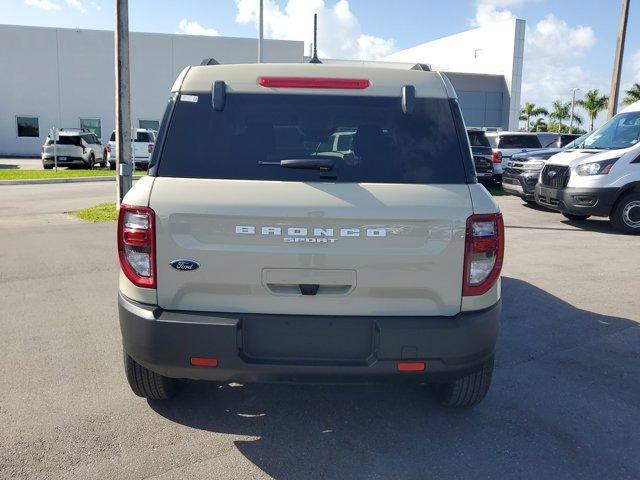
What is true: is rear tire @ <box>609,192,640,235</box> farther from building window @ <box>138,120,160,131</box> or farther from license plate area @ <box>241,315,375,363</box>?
building window @ <box>138,120,160,131</box>

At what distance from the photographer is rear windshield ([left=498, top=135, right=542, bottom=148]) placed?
1802 centimetres

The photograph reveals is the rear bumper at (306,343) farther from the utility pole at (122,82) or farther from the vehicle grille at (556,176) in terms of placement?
the vehicle grille at (556,176)

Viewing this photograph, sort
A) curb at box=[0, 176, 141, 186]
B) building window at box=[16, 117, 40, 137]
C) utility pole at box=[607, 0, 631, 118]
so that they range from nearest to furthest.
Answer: utility pole at box=[607, 0, 631, 118]
curb at box=[0, 176, 141, 186]
building window at box=[16, 117, 40, 137]

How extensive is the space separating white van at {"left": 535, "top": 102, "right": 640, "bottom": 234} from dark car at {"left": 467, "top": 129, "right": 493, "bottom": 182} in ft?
18.1

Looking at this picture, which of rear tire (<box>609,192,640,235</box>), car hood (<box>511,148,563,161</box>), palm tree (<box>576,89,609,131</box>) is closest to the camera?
rear tire (<box>609,192,640,235</box>)

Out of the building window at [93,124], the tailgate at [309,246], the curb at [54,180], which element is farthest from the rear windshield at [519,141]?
the building window at [93,124]

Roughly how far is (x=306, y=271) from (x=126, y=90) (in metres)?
9.53

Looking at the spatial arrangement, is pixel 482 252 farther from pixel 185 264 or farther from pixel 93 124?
pixel 93 124

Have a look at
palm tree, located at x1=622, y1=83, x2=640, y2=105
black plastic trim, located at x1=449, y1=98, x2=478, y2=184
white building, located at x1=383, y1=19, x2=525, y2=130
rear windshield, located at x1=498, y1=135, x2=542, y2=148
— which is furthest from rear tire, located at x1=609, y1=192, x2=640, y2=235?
palm tree, located at x1=622, y1=83, x2=640, y2=105

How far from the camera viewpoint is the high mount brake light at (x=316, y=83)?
10.3 ft

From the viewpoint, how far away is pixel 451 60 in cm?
4800

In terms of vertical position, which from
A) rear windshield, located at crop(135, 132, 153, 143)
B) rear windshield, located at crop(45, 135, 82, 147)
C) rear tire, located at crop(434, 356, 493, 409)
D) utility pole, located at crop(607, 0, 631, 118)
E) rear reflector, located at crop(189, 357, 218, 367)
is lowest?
rear tire, located at crop(434, 356, 493, 409)

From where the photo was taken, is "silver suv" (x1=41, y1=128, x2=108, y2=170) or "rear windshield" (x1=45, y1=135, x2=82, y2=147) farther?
"rear windshield" (x1=45, y1=135, x2=82, y2=147)

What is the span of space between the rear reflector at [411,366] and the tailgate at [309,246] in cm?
25
